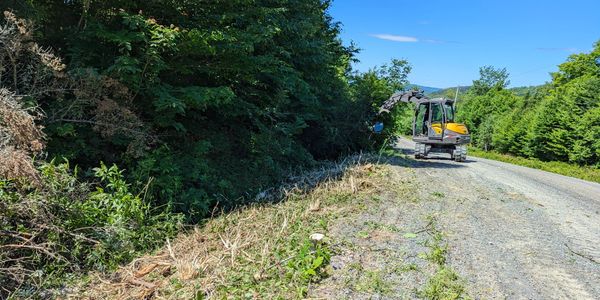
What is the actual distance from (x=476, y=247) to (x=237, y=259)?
8.71 ft

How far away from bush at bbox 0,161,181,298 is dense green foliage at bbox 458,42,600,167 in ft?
86.1

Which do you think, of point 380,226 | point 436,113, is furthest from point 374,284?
point 436,113

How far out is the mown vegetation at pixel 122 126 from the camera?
4.33m

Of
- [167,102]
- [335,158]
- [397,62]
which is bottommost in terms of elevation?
[335,158]

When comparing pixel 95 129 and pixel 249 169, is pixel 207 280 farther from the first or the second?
pixel 249 169

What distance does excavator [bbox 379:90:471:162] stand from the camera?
1245 cm

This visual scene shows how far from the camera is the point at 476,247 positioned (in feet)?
14.8

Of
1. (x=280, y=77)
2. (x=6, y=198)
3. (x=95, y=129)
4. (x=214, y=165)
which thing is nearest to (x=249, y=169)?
(x=214, y=165)

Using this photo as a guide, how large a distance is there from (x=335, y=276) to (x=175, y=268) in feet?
5.57

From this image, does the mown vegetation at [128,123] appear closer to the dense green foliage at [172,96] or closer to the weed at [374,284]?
the dense green foliage at [172,96]

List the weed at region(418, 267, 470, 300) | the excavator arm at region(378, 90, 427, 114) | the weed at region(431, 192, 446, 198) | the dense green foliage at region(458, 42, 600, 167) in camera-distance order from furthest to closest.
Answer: the dense green foliage at region(458, 42, 600, 167) → the excavator arm at region(378, 90, 427, 114) → the weed at region(431, 192, 446, 198) → the weed at region(418, 267, 470, 300)

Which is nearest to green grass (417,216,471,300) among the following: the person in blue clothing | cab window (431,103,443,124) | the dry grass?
the dry grass

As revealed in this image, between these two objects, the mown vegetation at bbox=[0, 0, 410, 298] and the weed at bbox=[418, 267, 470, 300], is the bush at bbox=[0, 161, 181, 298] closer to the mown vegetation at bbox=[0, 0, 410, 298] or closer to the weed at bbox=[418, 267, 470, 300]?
the mown vegetation at bbox=[0, 0, 410, 298]

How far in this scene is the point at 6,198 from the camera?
14.1ft
